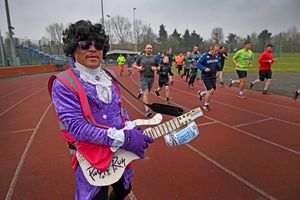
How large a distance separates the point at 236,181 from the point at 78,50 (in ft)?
8.41

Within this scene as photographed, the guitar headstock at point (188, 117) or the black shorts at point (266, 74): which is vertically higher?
the guitar headstock at point (188, 117)

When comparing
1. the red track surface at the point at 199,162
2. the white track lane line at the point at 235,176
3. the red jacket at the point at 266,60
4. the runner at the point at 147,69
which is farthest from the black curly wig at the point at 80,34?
the red jacket at the point at 266,60

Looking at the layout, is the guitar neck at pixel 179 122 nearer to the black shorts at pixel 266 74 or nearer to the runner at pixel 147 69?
the runner at pixel 147 69

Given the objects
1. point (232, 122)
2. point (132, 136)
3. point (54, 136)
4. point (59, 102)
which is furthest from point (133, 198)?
point (232, 122)

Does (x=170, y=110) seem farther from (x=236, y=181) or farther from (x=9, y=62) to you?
(x=9, y=62)

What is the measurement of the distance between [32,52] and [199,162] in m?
27.5

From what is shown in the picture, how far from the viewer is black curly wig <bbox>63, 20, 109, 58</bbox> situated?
1497 millimetres

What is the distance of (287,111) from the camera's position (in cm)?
640

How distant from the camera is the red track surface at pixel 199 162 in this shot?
280cm

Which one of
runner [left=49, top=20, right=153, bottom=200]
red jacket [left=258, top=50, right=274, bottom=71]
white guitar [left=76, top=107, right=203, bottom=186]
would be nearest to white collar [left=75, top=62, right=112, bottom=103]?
runner [left=49, top=20, right=153, bottom=200]

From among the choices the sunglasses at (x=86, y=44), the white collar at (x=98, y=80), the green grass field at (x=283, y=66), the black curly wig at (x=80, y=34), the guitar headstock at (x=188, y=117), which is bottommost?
the green grass field at (x=283, y=66)

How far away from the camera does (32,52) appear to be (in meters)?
26.2

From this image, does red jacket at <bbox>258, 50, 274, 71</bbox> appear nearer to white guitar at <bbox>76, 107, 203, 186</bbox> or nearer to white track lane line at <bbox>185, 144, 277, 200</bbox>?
white track lane line at <bbox>185, 144, 277, 200</bbox>

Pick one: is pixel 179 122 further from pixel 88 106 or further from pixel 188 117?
pixel 88 106
